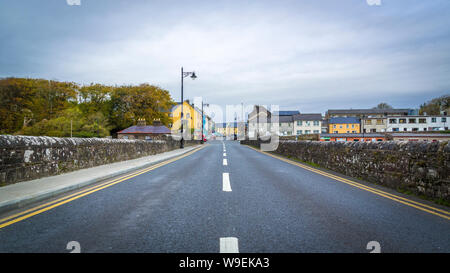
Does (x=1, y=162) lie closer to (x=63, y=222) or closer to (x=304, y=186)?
(x=63, y=222)

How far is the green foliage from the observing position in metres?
46.3

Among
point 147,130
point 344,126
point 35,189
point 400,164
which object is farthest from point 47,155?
point 344,126

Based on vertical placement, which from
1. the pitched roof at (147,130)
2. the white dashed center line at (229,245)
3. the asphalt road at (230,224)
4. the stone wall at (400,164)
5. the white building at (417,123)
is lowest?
the asphalt road at (230,224)

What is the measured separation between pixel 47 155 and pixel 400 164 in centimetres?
1072

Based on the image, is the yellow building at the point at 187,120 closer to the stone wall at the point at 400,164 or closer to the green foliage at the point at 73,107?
the green foliage at the point at 73,107

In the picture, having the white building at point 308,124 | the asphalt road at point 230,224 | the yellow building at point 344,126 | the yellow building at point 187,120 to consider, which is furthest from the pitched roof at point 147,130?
the yellow building at point 344,126

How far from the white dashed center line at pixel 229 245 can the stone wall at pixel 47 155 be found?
642cm

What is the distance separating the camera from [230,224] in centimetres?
380

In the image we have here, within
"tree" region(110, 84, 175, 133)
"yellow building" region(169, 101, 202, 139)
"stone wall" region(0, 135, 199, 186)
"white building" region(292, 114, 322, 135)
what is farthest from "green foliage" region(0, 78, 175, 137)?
"white building" region(292, 114, 322, 135)

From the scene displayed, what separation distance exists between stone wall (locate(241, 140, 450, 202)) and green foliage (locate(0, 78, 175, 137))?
164ft

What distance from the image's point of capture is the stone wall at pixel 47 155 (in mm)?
6336

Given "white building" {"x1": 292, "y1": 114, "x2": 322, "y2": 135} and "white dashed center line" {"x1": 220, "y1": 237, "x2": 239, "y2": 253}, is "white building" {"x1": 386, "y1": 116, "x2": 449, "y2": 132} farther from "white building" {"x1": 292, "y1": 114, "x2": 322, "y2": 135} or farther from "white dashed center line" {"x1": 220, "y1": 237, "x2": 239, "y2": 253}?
"white dashed center line" {"x1": 220, "y1": 237, "x2": 239, "y2": 253}

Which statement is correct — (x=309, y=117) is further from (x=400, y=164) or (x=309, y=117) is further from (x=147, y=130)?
(x=400, y=164)
